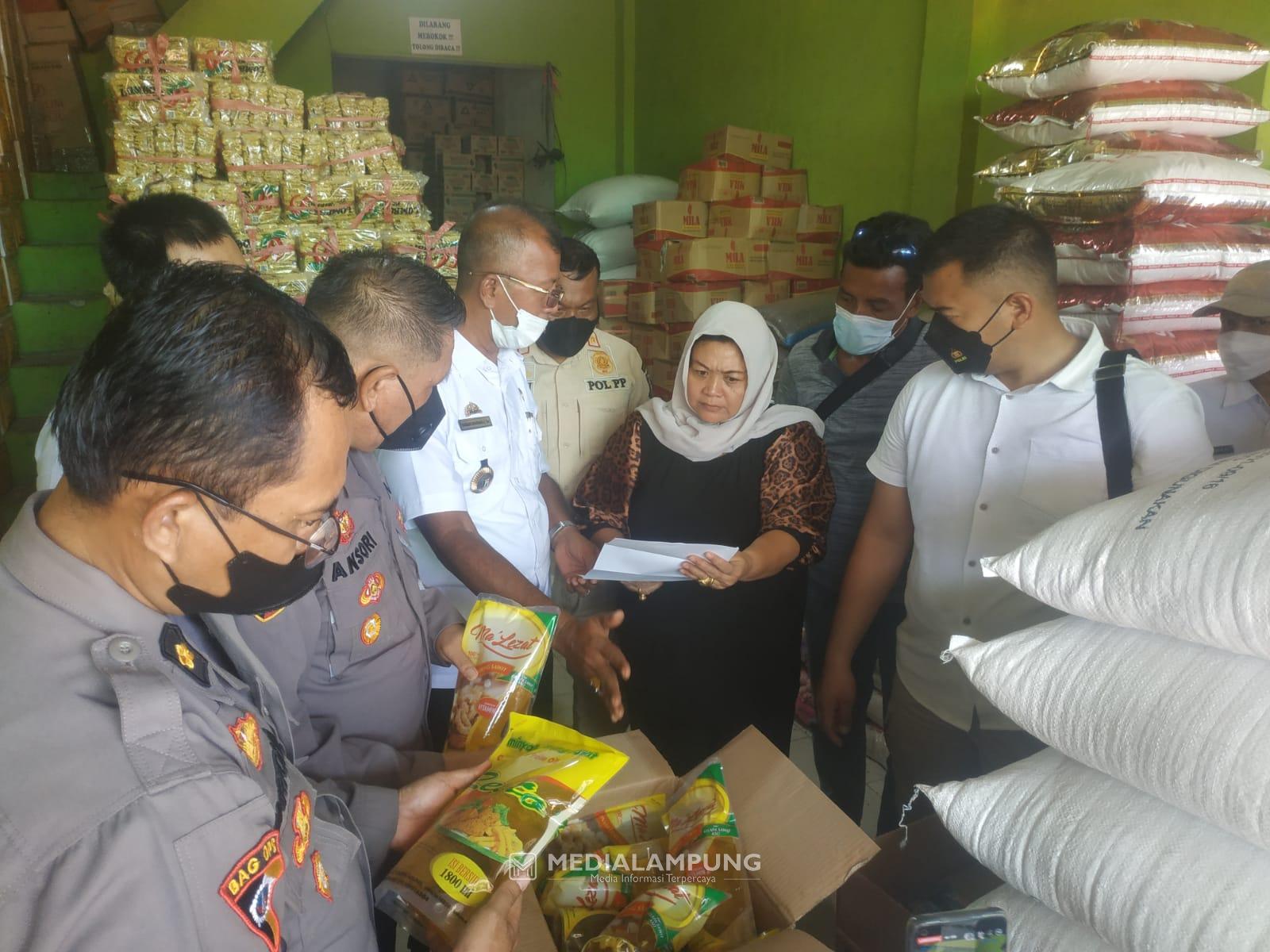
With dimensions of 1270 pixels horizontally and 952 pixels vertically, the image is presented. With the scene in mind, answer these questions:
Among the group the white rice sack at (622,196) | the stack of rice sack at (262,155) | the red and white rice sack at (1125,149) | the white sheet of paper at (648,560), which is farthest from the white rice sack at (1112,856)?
the white rice sack at (622,196)

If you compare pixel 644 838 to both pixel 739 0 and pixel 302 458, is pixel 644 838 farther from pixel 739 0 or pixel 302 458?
pixel 739 0

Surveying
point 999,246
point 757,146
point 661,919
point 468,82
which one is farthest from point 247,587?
point 468,82

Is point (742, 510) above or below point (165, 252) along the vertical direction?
below

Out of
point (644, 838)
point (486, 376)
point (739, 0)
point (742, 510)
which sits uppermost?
point (739, 0)

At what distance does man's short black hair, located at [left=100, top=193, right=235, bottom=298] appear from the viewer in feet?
5.82

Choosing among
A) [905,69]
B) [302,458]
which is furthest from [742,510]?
[905,69]

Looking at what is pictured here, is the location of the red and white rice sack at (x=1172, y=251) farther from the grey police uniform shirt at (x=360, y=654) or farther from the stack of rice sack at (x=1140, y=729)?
the grey police uniform shirt at (x=360, y=654)

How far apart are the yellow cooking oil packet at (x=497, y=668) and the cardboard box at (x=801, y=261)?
9.67ft

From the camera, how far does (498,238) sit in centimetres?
202

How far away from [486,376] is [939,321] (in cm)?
102

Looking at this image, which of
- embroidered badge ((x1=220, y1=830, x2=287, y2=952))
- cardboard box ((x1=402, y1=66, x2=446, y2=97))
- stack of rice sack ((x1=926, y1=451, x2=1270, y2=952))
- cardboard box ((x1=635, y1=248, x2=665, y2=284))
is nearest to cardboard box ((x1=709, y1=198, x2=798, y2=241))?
cardboard box ((x1=635, y1=248, x2=665, y2=284))

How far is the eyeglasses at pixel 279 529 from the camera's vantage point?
72 centimetres

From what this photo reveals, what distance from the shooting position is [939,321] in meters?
1.66

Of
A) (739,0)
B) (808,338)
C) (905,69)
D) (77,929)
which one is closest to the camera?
(77,929)
